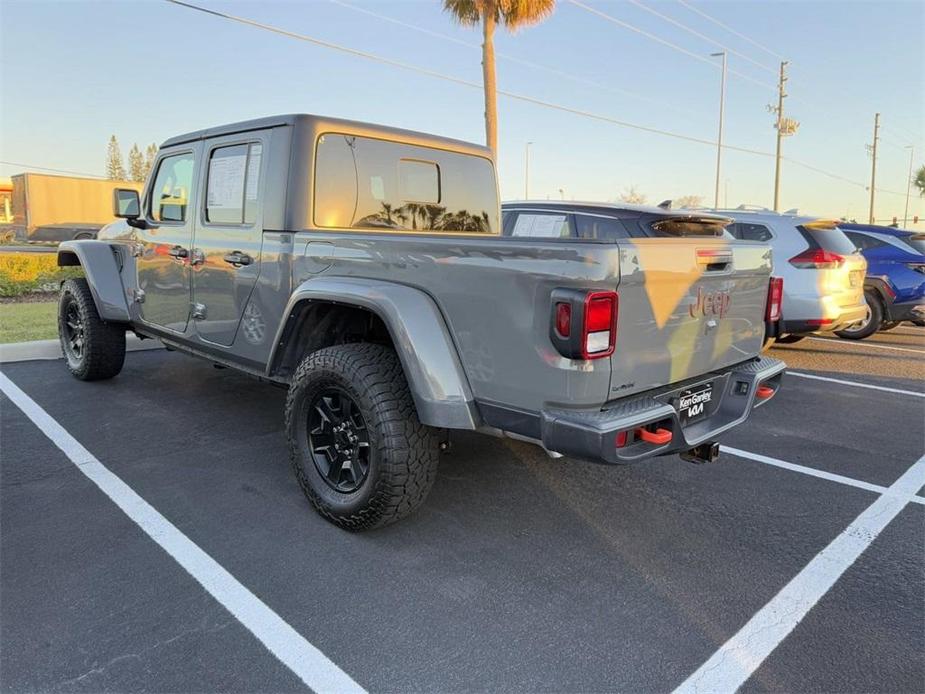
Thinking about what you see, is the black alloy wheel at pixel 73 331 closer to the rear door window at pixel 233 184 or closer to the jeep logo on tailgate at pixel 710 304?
the rear door window at pixel 233 184

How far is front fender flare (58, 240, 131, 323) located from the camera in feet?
17.3

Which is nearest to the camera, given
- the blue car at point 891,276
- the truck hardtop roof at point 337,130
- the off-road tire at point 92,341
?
the truck hardtop roof at point 337,130

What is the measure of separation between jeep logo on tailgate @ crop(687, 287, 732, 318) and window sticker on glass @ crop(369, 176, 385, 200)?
2062mm

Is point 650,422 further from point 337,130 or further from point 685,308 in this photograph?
point 337,130

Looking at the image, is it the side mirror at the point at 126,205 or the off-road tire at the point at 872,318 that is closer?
the side mirror at the point at 126,205

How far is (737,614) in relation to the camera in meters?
2.56

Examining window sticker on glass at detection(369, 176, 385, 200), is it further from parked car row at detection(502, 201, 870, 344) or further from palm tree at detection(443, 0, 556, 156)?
palm tree at detection(443, 0, 556, 156)

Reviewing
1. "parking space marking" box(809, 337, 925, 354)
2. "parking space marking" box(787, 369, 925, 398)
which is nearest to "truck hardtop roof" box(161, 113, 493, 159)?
"parking space marking" box(787, 369, 925, 398)

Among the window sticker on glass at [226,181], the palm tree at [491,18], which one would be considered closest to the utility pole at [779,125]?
the palm tree at [491,18]

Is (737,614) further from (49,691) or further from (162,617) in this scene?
(49,691)

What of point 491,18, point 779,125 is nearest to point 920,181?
point 779,125

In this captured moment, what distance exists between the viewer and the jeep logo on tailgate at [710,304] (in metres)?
2.94

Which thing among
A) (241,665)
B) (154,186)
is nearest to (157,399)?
(154,186)

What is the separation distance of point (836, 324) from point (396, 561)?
19.9ft
